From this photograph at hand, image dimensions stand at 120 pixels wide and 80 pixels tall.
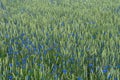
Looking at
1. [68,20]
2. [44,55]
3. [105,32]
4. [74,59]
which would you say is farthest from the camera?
[68,20]

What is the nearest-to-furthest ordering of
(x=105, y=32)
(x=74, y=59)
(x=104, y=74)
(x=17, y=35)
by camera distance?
(x=104, y=74), (x=74, y=59), (x=17, y=35), (x=105, y=32)

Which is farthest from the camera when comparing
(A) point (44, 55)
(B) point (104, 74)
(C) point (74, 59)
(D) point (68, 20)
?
Answer: (D) point (68, 20)

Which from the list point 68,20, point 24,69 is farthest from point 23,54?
point 68,20

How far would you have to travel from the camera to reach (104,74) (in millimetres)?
2992

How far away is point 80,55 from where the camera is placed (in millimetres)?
3594

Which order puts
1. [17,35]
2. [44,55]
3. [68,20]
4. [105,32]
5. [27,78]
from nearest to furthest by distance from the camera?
[27,78] → [44,55] → [17,35] → [105,32] → [68,20]

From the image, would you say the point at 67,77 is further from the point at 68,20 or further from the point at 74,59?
the point at 68,20

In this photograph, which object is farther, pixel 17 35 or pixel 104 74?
pixel 17 35

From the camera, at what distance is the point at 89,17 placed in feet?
20.5

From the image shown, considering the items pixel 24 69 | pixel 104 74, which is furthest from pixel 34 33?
pixel 104 74

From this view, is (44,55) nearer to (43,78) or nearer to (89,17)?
(43,78)

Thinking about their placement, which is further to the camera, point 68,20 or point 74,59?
point 68,20

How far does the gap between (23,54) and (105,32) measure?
1.73 meters

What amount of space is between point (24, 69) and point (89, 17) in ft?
11.2
